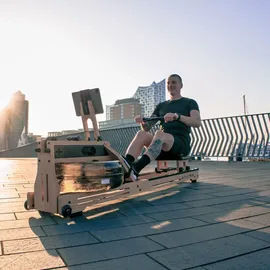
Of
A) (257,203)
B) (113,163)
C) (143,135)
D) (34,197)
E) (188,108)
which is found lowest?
(257,203)

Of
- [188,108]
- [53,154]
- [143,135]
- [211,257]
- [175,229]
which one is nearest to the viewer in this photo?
[211,257]

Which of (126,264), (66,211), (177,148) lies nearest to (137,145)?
(177,148)

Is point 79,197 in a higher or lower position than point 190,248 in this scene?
higher

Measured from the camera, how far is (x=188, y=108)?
3.86m

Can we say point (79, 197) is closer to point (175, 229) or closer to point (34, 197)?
point (34, 197)

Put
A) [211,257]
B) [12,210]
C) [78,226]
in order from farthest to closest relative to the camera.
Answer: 1. [12,210]
2. [78,226]
3. [211,257]

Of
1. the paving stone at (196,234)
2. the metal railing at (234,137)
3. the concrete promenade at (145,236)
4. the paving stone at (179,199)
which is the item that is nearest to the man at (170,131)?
the paving stone at (179,199)

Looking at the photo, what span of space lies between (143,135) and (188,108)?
0.75 meters

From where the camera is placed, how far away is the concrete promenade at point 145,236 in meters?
1.40

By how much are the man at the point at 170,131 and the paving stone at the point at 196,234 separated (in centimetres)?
112

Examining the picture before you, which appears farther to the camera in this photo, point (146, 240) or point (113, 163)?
point (113, 163)

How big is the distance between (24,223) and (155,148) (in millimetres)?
1565

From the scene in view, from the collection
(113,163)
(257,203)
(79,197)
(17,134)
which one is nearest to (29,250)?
(79,197)

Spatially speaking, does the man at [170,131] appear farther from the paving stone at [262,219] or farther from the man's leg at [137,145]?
the paving stone at [262,219]
